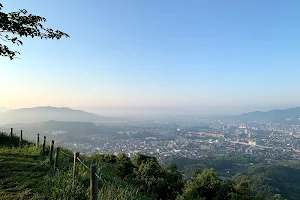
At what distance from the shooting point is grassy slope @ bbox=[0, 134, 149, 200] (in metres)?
4.57

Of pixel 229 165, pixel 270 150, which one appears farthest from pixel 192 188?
pixel 270 150

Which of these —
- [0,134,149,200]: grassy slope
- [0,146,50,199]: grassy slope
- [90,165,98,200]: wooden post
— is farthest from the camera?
[0,146,50,199]: grassy slope

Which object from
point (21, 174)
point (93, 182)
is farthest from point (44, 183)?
point (93, 182)

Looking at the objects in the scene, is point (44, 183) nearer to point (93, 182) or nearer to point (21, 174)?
point (21, 174)

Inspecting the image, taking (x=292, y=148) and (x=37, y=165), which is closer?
(x=37, y=165)

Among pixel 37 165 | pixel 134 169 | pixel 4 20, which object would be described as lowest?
pixel 134 169

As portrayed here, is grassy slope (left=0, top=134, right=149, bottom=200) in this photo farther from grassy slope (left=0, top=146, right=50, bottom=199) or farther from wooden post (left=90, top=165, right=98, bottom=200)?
wooden post (left=90, top=165, right=98, bottom=200)

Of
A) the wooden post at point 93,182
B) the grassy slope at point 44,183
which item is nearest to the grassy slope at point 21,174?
the grassy slope at point 44,183

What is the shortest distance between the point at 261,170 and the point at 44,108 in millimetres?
179089

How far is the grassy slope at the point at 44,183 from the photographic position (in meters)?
4.57

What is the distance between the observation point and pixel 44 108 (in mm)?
182375

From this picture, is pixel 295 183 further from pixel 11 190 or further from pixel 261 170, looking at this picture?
pixel 11 190

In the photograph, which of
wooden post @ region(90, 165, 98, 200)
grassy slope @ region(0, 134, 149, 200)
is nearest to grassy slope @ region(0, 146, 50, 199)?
grassy slope @ region(0, 134, 149, 200)

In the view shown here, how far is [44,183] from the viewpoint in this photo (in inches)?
222
